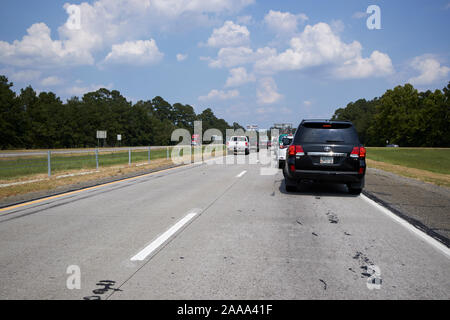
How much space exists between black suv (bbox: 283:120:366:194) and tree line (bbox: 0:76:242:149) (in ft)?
220

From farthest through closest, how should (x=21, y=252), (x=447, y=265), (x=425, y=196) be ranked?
(x=425, y=196) → (x=21, y=252) → (x=447, y=265)

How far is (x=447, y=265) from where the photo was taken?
4.14 m

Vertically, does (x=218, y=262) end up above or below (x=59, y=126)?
below

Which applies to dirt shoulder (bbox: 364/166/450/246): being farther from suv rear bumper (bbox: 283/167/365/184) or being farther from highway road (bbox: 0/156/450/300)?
suv rear bumper (bbox: 283/167/365/184)

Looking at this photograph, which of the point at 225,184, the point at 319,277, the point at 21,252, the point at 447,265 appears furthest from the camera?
the point at 225,184

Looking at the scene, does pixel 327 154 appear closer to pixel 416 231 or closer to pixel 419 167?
pixel 416 231

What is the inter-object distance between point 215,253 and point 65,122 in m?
80.0

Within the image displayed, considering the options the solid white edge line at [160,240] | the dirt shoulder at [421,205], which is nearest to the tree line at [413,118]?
the dirt shoulder at [421,205]

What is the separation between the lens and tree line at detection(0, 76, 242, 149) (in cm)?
6631

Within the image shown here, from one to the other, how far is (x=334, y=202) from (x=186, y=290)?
6223 mm

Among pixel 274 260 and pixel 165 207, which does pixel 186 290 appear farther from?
pixel 165 207

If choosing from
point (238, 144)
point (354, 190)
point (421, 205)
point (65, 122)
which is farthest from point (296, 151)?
point (65, 122)

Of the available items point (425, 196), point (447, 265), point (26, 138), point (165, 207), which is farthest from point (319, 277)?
point (26, 138)

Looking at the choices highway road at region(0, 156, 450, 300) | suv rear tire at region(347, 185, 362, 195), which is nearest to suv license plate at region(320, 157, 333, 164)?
suv rear tire at region(347, 185, 362, 195)
